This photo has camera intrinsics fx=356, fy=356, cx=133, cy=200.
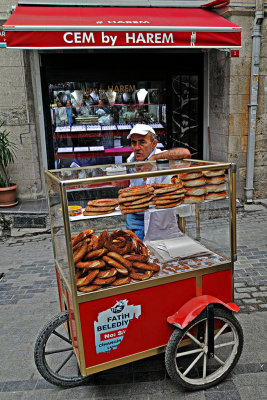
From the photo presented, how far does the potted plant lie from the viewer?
702 centimetres

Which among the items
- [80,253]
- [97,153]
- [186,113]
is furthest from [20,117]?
[80,253]

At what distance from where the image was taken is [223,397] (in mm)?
2801

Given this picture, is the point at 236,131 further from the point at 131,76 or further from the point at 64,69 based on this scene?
the point at 64,69

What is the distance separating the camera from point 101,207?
2.72 meters

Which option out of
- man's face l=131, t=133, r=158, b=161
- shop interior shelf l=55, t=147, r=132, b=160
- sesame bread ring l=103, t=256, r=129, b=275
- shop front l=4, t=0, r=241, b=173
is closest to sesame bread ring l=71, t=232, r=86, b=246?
sesame bread ring l=103, t=256, r=129, b=275

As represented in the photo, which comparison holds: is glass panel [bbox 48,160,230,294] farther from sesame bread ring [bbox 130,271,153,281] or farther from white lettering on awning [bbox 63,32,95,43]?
white lettering on awning [bbox 63,32,95,43]

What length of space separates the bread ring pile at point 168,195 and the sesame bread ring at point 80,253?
0.64 metres

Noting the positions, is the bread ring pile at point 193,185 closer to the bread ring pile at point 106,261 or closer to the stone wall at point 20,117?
the bread ring pile at point 106,261

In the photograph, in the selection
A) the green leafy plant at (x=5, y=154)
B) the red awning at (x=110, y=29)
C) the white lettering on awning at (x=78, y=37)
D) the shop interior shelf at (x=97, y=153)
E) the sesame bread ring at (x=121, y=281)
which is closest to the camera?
the sesame bread ring at (x=121, y=281)

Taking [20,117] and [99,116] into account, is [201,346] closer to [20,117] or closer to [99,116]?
[20,117]

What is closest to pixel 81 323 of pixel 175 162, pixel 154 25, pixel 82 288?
pixel 82 288

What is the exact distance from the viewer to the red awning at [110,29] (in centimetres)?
543

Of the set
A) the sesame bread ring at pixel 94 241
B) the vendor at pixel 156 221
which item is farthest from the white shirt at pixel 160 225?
the sesame bread ring at pixel 94 241

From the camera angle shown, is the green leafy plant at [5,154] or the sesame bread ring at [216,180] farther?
the green leafy plant at [5,154]
